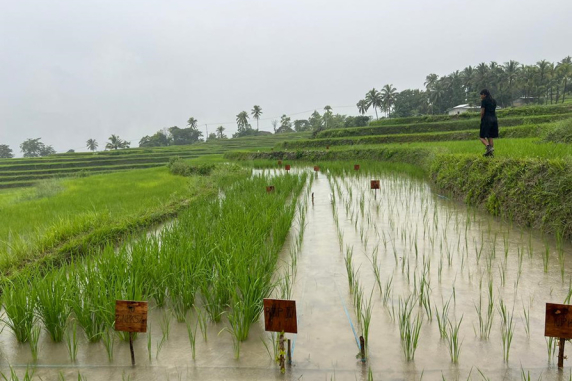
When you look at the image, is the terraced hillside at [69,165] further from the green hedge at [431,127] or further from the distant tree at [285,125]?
the distant tree at [285,125]

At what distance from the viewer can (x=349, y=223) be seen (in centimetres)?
445

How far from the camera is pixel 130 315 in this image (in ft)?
5.31

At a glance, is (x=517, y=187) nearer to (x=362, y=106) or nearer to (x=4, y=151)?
(x=362, y=106)

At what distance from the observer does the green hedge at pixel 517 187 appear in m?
3.14

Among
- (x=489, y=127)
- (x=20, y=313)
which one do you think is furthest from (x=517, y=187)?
(x=20, y=313)

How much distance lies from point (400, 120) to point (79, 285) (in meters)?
27.2

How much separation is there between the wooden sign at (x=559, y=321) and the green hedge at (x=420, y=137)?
37.5 ft

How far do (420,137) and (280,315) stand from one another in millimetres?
18426

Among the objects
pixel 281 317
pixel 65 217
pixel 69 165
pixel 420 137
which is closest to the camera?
pixel 281 317

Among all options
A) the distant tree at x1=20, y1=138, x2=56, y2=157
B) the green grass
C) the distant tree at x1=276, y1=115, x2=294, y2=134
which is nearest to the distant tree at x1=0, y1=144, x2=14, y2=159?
the distant tree at x1=20, y1=138, x2=56, y2=157

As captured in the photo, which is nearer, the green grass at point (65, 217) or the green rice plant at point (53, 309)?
the green rice plant at point (53, 309)

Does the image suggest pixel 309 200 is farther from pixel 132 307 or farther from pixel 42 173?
pixel 42 173

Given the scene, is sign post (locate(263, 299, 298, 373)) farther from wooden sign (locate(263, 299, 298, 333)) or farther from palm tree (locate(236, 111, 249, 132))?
palm tree (locate(236, 111, 249, 132))

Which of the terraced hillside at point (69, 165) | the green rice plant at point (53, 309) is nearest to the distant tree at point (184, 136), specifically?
the terraced hillside at point (69, 165)
